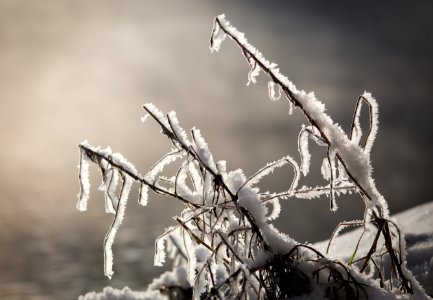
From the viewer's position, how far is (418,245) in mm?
2918

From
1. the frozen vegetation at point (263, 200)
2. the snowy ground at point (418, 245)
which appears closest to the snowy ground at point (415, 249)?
the snowy ground at point (418, 245)

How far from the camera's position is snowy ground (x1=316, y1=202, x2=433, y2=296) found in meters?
2.42

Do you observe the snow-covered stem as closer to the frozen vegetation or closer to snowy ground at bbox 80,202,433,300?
the frozen vegetation

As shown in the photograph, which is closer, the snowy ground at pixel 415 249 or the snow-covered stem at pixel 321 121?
the snow-covered stem at pixel 321 121

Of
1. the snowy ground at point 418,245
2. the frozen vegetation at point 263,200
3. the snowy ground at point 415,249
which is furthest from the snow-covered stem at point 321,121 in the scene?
the snowy ground at point 418,245

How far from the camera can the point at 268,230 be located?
1.68m

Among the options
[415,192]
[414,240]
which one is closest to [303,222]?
[415,192]

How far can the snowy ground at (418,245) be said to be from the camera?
7.95ft

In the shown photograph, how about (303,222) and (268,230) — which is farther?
(303,222)

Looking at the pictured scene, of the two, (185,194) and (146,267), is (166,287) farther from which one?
(146,267)

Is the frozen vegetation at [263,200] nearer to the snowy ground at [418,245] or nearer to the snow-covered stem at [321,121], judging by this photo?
the snow-covered stem at [321,121]

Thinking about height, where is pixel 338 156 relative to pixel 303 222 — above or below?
below

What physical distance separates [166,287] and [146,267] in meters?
54.2

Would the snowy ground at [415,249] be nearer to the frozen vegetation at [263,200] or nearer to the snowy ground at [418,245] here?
the snowy ground at [418,245]
